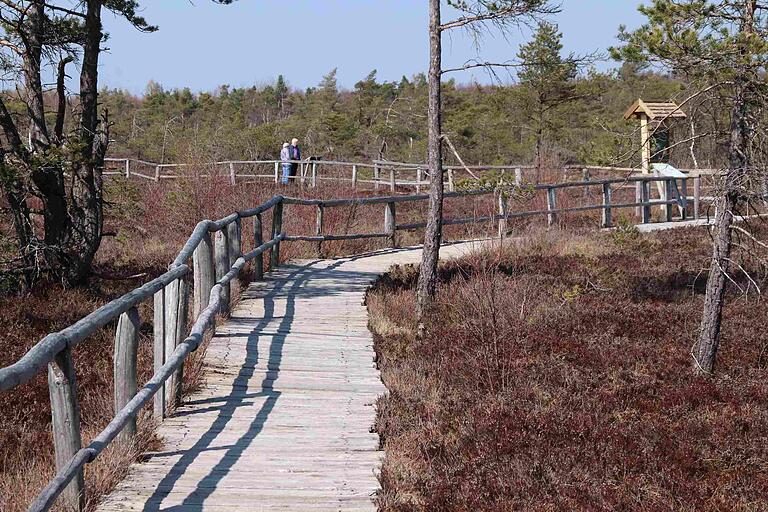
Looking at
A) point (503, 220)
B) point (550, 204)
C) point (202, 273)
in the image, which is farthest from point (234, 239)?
point (550, 204)

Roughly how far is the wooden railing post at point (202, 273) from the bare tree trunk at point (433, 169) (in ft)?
11.8

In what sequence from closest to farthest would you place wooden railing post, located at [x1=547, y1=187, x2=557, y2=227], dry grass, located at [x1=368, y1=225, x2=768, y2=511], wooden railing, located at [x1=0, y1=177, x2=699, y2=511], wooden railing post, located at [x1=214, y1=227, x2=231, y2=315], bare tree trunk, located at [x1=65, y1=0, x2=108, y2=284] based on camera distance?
wooden railing, located at [x1=0, y1=177, x2=699, y2=511] < dry grass, located at [x1=368, y1=225, x2=768, y2=511] < wooden railing post, located at [x1=214, y1=227, x2=231, y2=315] < bare tree trunk, located at [x1=65, y1=0, x2=108, y2=284] < wooden railing post, located at [x1=547, y1=187, x2=557, y2=227]

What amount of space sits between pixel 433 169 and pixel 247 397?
18.3 ft

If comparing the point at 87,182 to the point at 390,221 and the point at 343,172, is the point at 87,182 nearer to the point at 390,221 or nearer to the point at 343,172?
the point at 390,221

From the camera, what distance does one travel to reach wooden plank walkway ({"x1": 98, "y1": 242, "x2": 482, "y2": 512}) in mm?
5617

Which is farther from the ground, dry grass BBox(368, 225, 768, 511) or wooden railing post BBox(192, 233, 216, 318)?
wooden railing post BBox(192, 233, 216, 318)

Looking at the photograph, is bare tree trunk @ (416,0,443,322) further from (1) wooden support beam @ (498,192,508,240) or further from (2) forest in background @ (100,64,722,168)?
(2) forest in background @ (100,64,722,168)

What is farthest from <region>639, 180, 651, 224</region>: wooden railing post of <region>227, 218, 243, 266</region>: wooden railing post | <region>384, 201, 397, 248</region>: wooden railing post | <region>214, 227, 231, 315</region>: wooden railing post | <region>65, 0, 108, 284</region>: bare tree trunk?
<region>214, 227, 231, 315</region>: wooden railing post

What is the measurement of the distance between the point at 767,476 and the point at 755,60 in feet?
12.9

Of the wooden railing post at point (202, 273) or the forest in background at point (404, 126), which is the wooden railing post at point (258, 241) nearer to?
the wooden railing post at point (202, 273)

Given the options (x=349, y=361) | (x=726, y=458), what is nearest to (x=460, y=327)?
(x=349, y=361)

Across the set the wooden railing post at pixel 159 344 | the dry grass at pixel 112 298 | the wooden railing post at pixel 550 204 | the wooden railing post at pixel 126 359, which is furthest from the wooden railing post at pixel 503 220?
the wooden railing post at pixel 126 359

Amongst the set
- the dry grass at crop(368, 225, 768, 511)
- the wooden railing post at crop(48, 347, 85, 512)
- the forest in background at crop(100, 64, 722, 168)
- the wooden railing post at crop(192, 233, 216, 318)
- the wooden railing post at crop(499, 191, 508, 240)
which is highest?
the forest in background at crop(100, 64, 722, 168)

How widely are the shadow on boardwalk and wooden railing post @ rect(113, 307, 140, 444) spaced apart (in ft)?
1.57
